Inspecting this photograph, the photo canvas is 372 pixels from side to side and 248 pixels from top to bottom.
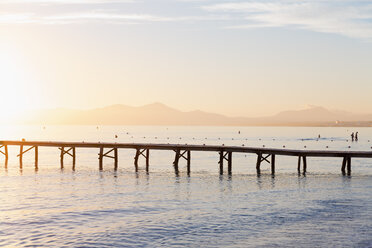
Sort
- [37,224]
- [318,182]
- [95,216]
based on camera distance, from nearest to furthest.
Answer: [37,224] < [95,216] < [318,182]

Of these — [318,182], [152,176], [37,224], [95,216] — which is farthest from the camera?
[152,176]

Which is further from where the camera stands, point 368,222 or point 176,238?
point 368,222

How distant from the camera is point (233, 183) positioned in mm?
45594

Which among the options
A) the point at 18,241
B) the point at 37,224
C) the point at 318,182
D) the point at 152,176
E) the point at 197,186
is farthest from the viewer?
the point at 152,176

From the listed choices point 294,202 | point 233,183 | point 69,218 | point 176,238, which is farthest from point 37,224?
point 233,183

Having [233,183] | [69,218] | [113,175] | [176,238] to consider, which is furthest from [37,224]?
[113,175]

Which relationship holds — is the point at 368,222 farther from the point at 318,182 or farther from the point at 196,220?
the point at 318,182

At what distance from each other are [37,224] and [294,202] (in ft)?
56.7

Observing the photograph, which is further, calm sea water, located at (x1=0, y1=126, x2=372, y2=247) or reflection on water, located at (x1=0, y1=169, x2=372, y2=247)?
reflection on water, located at (x1=0, y1=169, x2=372, y2=247)

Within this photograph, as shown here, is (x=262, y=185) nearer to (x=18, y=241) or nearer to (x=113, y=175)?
(x=113, y=175)

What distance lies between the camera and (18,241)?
2256 centimetres

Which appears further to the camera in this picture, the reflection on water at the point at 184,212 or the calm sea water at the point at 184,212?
the reflection on water at the point at 184,212

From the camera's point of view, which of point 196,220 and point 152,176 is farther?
point 152,176

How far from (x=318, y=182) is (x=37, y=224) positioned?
29.0 meters
